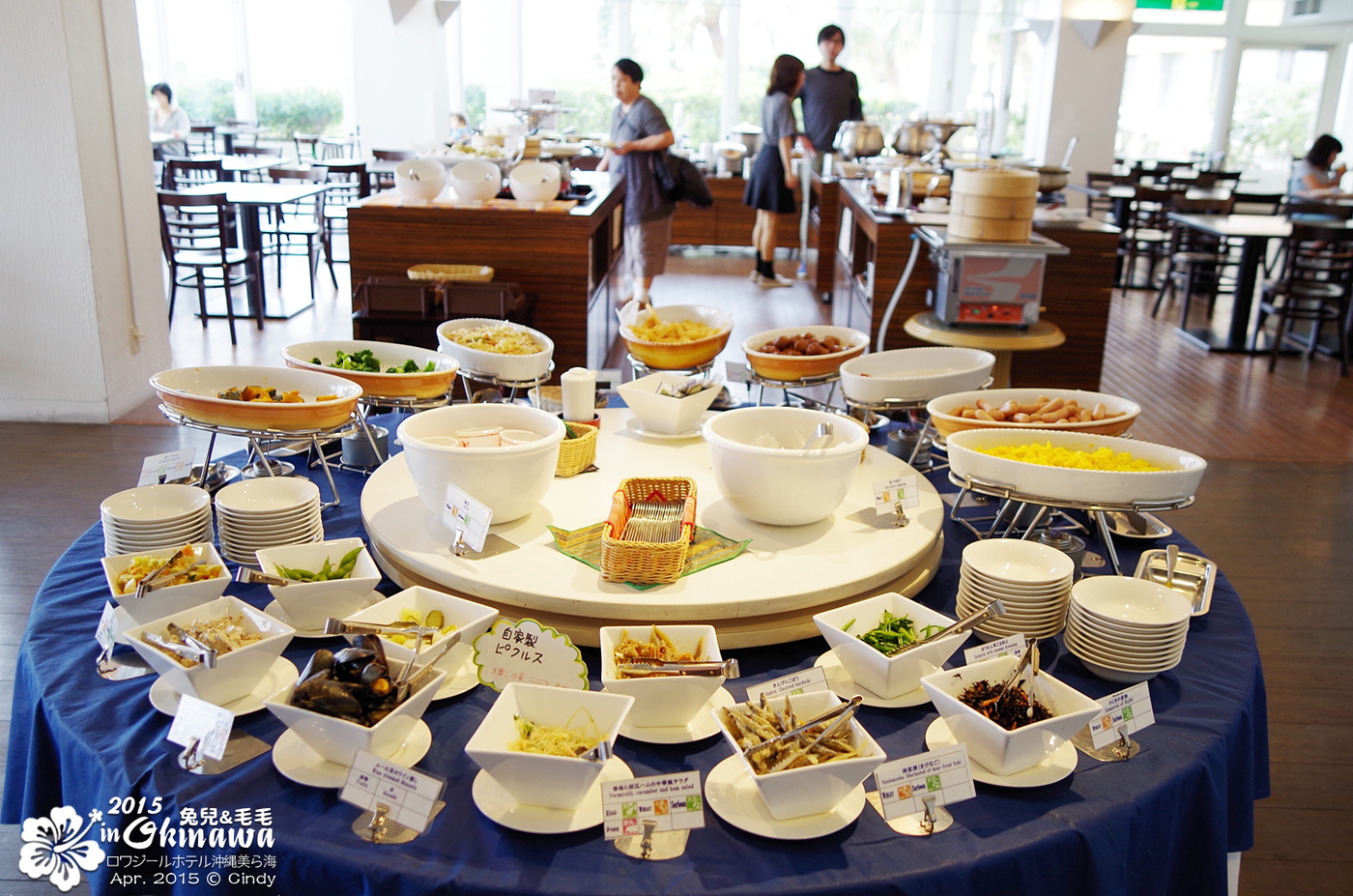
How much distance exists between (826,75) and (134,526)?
630cm

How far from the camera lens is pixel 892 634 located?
1.43 metres

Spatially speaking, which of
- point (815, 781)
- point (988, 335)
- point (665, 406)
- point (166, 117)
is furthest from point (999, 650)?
point (166, 117)

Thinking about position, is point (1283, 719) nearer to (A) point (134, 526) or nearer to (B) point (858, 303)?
(A) point (134, 526)

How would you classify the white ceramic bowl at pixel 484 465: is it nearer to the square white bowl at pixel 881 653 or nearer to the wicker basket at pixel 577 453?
the wicker basket at pixel 577 453

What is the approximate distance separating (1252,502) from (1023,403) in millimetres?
2332

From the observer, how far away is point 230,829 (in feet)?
3.81

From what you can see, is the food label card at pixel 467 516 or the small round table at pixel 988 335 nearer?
the food label card at pixel 467 516

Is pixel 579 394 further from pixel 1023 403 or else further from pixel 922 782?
pixel 922 782

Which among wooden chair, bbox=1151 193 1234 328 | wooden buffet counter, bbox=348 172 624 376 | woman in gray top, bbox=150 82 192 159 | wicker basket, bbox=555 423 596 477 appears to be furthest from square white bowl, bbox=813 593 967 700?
woman in gray top, bbox=150 82 192 159

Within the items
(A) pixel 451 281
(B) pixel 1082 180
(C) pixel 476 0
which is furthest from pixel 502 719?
(C) pixel 476 0

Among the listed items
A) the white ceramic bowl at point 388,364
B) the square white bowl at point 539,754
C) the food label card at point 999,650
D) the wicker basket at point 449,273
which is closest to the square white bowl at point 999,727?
the food label card at point 999,650

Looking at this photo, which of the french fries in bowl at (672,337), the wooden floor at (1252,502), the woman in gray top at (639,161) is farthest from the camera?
the woman in gray top at (639,161)

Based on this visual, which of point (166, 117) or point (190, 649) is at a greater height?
point (166, 117)

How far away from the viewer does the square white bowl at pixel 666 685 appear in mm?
1264
